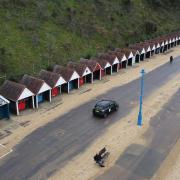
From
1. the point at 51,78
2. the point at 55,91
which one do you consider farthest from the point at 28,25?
the point at 55,91

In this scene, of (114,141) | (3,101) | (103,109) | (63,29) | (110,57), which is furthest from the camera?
(63,29)

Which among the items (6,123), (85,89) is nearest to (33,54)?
(85,89)

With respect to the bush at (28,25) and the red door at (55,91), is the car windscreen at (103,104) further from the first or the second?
the bush at (28,25)

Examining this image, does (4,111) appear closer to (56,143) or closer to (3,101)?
(3,101)

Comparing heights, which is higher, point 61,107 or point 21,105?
point 21,105

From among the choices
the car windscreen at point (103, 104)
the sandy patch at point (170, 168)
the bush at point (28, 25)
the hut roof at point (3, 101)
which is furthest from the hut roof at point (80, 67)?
the sandy patch at point (170, 168)

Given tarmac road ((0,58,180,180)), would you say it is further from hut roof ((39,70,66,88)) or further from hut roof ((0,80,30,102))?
hut roof ((0,80,30,102))

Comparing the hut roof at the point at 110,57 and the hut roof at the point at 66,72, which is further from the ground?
the hut roof at the point at 110,57
